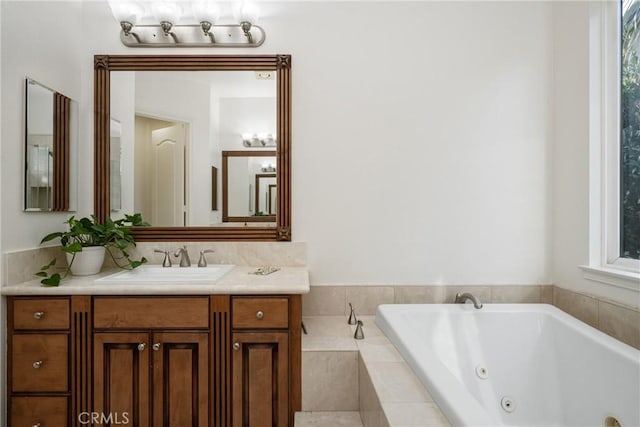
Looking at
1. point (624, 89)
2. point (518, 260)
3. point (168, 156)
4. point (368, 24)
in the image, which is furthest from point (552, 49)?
point (168, 156)

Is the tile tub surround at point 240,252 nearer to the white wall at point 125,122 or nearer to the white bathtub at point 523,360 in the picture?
the white wall at point 125,122

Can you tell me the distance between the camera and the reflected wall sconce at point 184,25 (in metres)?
1.82

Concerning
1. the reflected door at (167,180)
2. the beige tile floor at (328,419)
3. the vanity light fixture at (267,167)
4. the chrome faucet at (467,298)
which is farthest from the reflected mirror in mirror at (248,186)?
the chrome faucet at (467,298)

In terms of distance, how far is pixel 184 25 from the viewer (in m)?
1.90

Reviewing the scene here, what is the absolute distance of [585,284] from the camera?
1692mm

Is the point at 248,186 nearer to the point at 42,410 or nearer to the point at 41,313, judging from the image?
the point at 41,313

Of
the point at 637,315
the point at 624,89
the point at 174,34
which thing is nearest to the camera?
the point at 637,315

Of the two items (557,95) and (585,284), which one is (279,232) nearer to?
(585,284)

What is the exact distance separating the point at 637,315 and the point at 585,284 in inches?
12.7

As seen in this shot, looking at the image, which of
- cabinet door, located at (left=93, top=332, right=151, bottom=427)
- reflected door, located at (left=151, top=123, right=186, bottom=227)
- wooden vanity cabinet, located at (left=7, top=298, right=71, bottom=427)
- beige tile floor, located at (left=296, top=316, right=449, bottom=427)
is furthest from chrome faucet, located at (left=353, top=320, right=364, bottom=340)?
wooden vanity cabinet, located at (left=7, top=298, right=71, bottom=427)

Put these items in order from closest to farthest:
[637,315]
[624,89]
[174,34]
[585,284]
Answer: [637,315] < [624,89] < [585,284] < [174,34]

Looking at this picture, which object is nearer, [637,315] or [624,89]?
[637,315]

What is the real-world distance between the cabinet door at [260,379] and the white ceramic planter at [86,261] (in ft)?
2.89

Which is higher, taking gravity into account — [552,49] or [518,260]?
[552,49]
